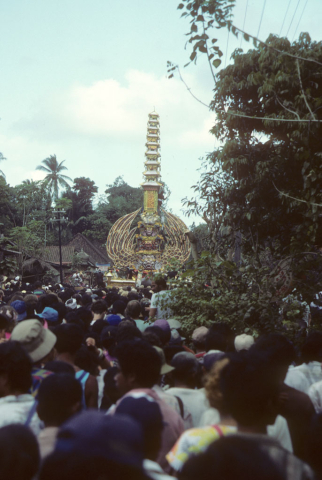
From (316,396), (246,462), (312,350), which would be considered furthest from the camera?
(312,350)

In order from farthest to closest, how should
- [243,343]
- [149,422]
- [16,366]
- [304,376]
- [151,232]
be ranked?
[151,232] → [243,343] → [304,376] → [16,366] → [149,422]

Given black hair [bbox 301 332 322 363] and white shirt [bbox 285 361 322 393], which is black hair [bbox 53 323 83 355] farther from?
black hair [bbox 301 332 322 363]

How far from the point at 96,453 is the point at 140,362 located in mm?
1733

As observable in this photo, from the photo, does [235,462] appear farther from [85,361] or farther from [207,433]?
[85,361]

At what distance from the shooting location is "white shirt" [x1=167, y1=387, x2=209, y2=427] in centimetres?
349

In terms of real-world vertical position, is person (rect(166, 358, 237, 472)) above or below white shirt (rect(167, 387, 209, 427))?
above

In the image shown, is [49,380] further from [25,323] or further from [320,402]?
[320,402]

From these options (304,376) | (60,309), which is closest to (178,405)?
(304,376)

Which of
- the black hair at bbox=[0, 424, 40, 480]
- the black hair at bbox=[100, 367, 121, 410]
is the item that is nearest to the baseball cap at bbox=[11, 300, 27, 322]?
the black hair at bbox=[100, 367, 121, 410]

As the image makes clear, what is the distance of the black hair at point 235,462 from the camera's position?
1.28 metres

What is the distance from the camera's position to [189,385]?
3.90m

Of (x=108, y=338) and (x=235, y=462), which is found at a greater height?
Result: (x=235, y=462)

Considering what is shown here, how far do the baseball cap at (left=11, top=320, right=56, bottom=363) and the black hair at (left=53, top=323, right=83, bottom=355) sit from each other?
0.68 feet

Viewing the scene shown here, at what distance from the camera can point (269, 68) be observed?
353 inches
